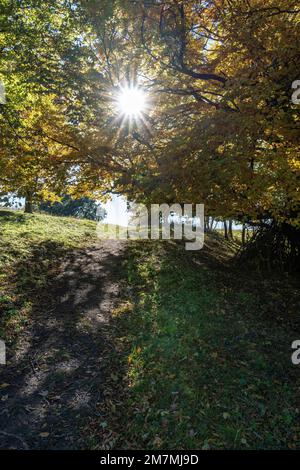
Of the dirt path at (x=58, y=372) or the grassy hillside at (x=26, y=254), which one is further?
the grassy hillside at (x=26, y=254)

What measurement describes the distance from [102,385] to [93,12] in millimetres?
8700

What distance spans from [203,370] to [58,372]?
2726 mm

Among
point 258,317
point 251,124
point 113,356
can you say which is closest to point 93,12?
point 251,124

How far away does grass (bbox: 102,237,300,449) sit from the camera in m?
4.78

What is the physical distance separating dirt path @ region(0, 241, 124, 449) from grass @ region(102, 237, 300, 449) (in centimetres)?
52

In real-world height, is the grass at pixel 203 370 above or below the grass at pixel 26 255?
below

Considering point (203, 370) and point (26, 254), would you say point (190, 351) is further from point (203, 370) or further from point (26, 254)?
point (26, 254)

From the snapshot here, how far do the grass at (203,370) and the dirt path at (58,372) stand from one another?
52 centimetres

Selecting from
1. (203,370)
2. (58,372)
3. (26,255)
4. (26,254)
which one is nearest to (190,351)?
(203,370)

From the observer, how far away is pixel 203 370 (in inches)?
238

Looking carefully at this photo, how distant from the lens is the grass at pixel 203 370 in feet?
15.7

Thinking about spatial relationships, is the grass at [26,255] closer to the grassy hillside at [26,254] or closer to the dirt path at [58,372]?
the grassy hillside at [26,254]

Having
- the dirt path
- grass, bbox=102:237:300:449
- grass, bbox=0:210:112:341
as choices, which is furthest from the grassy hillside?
grass, bbox=102:237:300:449

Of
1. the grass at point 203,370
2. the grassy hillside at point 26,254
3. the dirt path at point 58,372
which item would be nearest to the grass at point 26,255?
the grassy hillside at point 26,254
